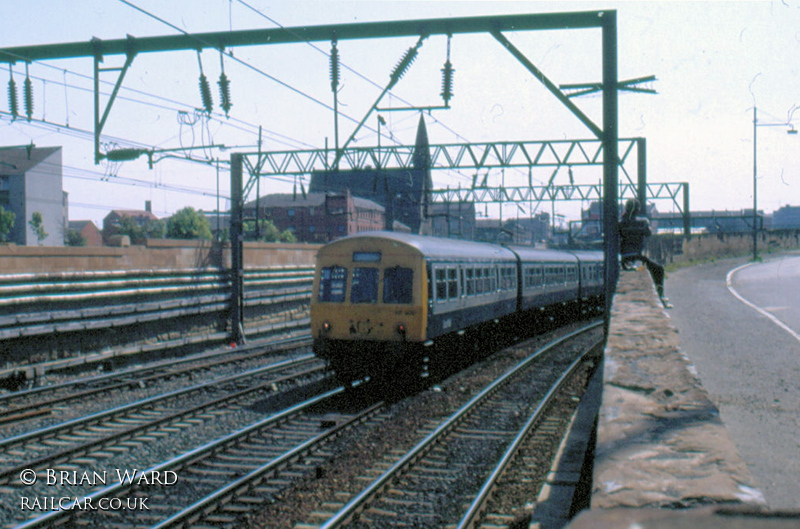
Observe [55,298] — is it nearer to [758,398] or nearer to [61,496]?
[61,496]

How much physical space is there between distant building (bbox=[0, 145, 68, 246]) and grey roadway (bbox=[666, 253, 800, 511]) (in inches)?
2407

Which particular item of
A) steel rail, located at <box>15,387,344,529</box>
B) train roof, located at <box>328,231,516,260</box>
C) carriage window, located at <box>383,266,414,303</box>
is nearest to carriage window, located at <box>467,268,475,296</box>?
train roof, located at <box>328,231,516,260</box>

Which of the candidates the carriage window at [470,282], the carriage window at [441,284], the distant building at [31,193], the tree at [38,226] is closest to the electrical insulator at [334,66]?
the carriage window at [441,284]

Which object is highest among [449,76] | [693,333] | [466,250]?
[449,76]

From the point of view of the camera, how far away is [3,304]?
13.0 m

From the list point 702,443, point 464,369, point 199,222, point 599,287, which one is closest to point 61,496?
point 702,443

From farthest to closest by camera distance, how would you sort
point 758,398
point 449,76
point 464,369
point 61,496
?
1. point 464,369
2. point 449,76
3. point 758,398
4. point 61,496

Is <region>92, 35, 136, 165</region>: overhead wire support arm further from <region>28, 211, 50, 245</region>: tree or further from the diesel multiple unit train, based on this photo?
<region>28, 211, 50, 245</region>: tree

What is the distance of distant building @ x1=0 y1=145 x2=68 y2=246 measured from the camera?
65.7 metres

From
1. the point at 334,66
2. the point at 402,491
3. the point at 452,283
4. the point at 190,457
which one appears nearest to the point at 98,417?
→ the point at 190,457

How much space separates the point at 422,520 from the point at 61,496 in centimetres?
363

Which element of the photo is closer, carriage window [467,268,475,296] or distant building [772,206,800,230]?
carriage window [467,268,475,296]

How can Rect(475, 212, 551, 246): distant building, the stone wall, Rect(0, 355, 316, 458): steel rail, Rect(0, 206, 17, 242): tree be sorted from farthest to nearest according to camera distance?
Rect(0, 206, 17, 242): tree → Rect(475, 212, 551, 246): distant building → the stone wall → Rect(0, 355, 316, 458): steel rail

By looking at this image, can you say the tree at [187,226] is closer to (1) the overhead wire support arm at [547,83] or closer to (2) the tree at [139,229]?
(2) the tree at [139,229]
